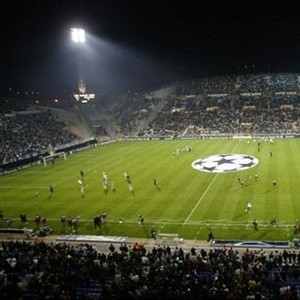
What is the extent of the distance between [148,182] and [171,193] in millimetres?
5585

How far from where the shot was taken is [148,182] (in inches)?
1839

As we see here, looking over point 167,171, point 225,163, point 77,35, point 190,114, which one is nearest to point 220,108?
point 190,114

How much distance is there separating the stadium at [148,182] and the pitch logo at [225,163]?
24 centimetres

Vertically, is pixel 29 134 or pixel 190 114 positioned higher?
pixel 29 134

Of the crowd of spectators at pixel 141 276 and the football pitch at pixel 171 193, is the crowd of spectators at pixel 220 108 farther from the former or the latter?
the crowd of spectators at pixel 141 276

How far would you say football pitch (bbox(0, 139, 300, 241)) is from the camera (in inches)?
1294

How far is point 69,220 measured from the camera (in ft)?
111

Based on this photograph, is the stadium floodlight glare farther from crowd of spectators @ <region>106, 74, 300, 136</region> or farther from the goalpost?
crowd of spectators @ <region>106, 74, 300, 136</region>

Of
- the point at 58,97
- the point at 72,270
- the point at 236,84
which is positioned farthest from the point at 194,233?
the point at 236,84

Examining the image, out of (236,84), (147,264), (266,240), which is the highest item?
(236,84)

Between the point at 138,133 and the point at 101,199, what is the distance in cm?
5456

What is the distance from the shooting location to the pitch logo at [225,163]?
167ft

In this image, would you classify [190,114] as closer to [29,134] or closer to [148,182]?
[29,134]

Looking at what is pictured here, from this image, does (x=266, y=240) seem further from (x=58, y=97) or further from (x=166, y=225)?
(x=58, y=97)
